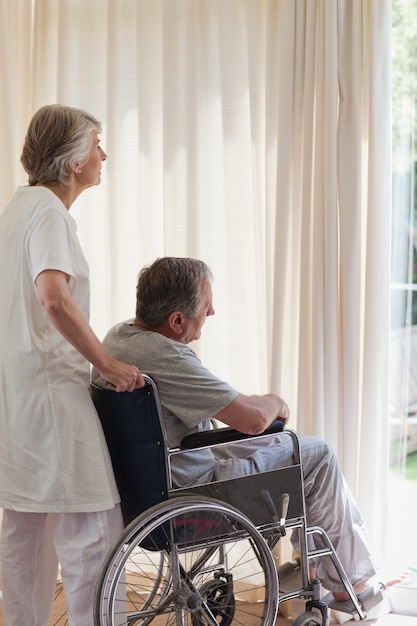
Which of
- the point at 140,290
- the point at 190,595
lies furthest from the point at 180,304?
the point at 190,595

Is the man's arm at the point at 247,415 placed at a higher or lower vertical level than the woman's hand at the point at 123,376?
lower

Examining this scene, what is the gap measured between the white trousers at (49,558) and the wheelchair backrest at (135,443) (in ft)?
0.27

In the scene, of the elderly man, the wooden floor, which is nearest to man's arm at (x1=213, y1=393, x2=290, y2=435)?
the elderly man

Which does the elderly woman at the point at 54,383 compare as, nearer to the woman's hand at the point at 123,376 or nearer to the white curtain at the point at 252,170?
the woman's hand at the point at 123,376

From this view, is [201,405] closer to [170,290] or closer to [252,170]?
[170,290]

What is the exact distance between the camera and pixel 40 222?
2070 millimetres

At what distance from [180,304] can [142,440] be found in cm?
40

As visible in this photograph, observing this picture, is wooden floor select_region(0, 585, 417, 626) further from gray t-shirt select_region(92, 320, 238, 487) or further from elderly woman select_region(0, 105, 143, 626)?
gray t-shirt select_region(92, 320, 238, 487)

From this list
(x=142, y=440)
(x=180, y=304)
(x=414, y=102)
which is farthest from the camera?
A: (x=414, y=102)

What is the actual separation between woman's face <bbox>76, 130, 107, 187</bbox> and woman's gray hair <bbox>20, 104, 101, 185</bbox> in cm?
2

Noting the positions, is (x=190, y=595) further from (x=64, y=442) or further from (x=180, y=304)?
(x=180, y=304)

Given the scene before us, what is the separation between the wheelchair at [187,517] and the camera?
204 cm

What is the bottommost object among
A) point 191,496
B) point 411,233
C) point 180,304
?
point 191,496

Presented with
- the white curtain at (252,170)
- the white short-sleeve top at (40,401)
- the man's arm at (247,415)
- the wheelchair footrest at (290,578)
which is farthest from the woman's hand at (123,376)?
the white curtain at (252,170)
